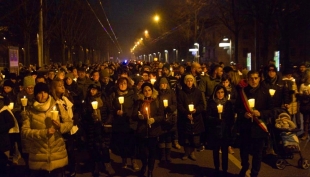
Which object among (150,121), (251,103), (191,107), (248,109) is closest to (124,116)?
(150,121)

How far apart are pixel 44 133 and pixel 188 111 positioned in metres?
4.06

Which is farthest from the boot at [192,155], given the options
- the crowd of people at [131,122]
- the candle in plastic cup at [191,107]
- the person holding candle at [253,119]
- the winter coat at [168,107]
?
the person holding candle at [253,119]

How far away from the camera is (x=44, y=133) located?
589 cm

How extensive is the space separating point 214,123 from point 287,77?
17.2ft

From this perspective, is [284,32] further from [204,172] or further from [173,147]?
[204,172]

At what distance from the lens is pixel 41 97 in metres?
5.99

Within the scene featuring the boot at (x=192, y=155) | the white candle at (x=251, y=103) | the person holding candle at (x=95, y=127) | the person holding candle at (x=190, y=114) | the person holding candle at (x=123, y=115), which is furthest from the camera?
the boot at (x=192, y=155)

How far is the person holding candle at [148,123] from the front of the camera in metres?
8.13

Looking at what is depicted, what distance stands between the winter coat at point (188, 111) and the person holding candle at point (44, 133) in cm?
366

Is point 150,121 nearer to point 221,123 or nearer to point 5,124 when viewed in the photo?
point 221,123

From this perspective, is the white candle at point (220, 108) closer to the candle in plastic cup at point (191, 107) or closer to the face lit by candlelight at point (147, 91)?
the candle in plastic cup at point (191, 107)

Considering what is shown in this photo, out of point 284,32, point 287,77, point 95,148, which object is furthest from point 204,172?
point 284,32

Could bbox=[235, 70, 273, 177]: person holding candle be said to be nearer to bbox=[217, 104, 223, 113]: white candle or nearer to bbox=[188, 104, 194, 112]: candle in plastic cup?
bbox=[217, 104, 223, 113]: white candle

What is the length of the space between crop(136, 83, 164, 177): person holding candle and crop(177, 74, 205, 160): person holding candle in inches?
45.2
